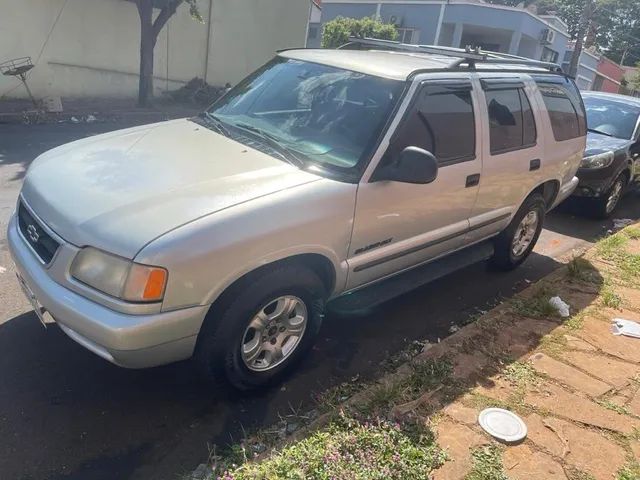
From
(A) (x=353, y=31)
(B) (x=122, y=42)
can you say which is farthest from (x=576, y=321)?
(A) (x=353, y=31)

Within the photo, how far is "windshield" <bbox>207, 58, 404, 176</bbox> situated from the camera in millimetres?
3346

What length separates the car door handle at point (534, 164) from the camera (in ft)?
15.6

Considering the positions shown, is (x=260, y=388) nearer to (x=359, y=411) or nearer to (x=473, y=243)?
(x=359, y=411)

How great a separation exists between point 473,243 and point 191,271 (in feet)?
9.17

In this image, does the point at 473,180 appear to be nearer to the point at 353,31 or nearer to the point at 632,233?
the point at 632,233

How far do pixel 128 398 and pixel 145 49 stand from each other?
1081cm

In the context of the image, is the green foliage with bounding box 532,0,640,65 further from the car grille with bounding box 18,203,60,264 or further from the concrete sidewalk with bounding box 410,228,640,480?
the car grille with bounding box 18,203,60,264

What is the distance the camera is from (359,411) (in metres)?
2.90

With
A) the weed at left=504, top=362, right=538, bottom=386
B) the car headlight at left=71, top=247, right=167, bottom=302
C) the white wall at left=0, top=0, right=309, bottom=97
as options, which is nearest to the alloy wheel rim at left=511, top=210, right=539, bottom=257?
the weed at left=504, top=362, right=538, bottom=386

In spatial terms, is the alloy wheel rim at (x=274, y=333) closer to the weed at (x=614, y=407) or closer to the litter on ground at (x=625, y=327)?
the weed at (x=614, y=407)

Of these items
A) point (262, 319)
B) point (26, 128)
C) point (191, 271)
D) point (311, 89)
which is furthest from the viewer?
point (26, 128)

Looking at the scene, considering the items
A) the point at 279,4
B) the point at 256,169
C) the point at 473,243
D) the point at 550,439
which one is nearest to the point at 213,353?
the point at 256,169

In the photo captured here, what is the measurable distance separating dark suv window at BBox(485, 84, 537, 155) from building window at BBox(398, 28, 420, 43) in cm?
2396

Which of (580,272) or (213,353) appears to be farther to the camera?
(580,272)
